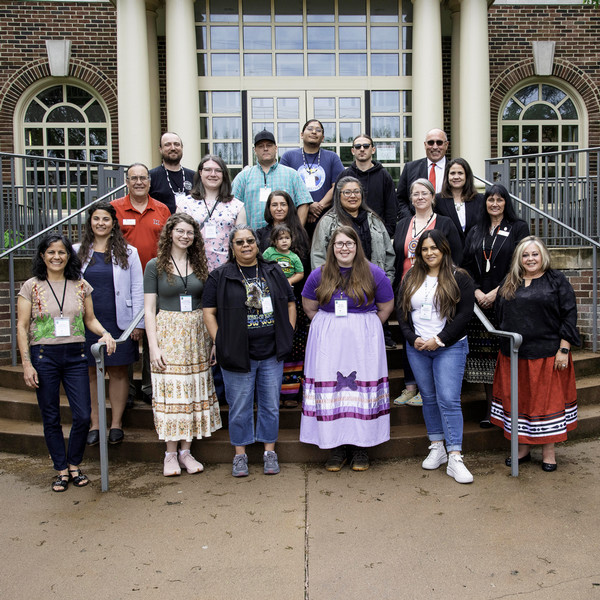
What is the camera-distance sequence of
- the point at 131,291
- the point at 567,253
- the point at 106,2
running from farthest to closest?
the point at 106,2
the point at 567,253
the point at 131,291

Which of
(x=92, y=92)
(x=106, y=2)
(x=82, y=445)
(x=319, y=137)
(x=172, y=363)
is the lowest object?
(x=82, y=445)

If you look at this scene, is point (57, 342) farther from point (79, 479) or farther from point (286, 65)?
point (286, 65)

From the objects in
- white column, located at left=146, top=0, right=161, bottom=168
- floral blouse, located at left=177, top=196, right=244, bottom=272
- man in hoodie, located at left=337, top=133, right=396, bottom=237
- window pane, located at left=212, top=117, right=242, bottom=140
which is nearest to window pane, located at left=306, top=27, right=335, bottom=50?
window pane, located at left=212, top=117, right=242, bottom=140

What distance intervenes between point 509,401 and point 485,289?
957mm

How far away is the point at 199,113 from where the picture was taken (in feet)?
32.3

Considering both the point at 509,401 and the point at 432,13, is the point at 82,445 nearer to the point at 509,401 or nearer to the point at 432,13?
the point at 509,401

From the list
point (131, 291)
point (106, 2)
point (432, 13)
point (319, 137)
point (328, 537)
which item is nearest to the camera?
point (328, 537)

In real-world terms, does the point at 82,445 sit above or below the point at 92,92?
below

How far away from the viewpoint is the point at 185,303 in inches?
163

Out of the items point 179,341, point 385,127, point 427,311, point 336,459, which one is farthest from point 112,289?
point 385,127

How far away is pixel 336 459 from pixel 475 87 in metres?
7.26

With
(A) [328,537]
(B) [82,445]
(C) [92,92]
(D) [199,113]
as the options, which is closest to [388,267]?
(A) [328,537]

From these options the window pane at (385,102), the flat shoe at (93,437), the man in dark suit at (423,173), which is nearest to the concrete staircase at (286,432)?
the flat shoe at (93,437)

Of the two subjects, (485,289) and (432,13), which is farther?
(432,13)
